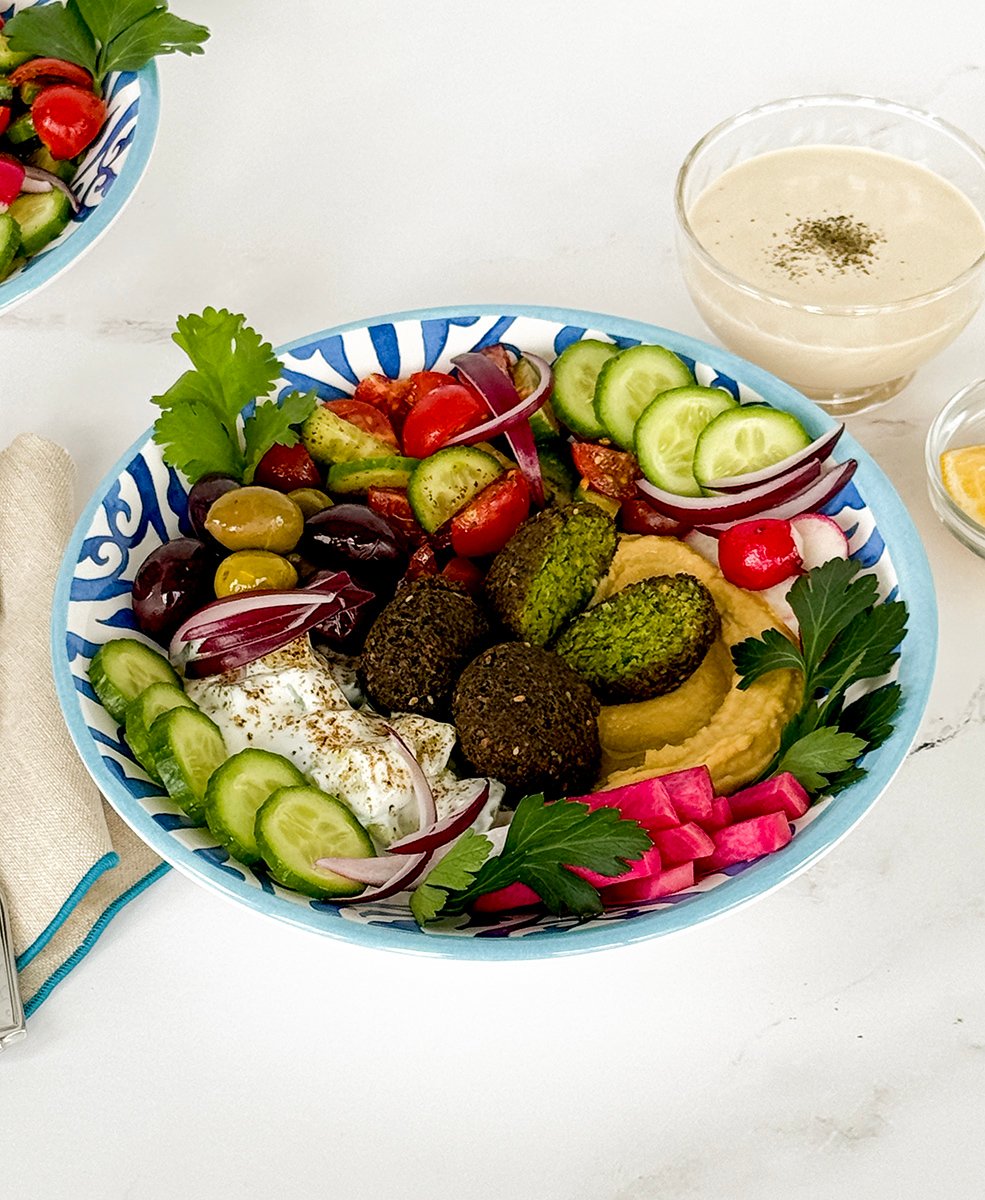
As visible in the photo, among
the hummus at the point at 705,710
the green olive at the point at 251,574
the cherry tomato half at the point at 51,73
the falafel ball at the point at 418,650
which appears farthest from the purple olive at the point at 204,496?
the cherry tomato half at the point at 51,73

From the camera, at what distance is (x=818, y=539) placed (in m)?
2.46

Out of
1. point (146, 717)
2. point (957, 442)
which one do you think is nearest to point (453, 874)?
point (146, 717)

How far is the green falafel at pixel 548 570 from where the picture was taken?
2.45 meters

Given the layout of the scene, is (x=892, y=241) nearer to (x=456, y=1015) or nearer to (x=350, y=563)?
(x=350, y=563)

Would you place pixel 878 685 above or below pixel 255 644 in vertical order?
below

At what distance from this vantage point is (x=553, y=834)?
198cm

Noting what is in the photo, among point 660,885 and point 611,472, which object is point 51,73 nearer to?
point 611,472

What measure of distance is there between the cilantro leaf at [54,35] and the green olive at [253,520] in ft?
4.53

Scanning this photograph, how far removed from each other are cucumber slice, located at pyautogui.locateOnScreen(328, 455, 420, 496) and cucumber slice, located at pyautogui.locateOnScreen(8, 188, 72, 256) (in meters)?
0.88

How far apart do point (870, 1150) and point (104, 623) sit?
1524 mm

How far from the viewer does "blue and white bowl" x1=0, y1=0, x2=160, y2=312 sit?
2.78 meters

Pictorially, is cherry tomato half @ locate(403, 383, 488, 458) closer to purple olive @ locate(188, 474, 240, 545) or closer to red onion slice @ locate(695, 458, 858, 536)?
purple olive @ locate(188, 474, 240, 545)

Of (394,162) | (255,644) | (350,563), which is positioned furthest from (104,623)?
(394,162)

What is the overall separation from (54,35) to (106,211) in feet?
1.97
